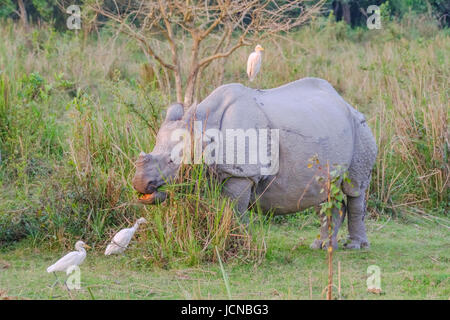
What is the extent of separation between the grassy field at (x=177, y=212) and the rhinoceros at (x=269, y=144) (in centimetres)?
21

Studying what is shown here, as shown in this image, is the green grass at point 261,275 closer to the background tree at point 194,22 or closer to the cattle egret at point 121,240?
the cattle egret at point 121,240

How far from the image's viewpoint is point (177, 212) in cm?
575

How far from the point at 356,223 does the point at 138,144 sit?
2152mm

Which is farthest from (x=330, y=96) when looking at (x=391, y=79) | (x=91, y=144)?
(x=391, y=79)

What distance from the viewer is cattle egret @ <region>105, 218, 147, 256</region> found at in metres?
5.80

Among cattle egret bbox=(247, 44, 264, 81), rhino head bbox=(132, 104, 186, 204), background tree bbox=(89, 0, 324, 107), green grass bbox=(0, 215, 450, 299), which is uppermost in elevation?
background tree bbox=(89, 0, 324, 107)

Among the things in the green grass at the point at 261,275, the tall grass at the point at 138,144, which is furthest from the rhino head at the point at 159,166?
the green grass at the point at 261,275

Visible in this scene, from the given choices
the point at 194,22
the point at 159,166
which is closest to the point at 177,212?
the point at 159,166

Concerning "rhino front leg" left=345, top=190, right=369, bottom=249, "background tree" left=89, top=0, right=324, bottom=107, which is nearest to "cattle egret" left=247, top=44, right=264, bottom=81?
"background tree" left=89, top=0, right=324, bottom=107

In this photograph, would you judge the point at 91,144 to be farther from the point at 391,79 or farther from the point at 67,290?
the point at 391,79

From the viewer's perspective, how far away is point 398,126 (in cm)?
882

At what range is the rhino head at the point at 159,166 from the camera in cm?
549

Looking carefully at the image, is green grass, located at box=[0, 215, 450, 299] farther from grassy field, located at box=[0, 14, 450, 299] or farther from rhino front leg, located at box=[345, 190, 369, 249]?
rhino front leg, located at box=[345, 190, 369, 249]

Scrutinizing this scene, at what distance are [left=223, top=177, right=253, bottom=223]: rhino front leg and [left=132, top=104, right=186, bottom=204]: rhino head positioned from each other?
1.54ft
